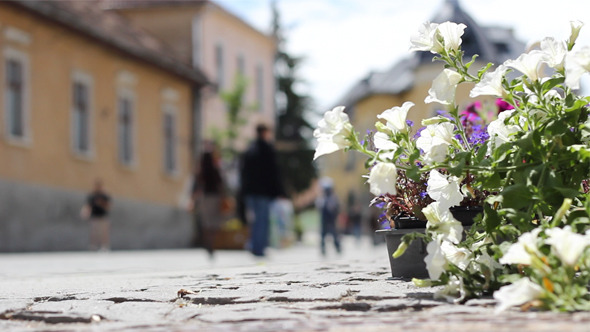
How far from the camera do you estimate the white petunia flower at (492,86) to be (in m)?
4.33

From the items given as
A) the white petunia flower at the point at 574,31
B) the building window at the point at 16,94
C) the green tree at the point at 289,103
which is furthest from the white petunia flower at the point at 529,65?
the green tree at the point at 289,103

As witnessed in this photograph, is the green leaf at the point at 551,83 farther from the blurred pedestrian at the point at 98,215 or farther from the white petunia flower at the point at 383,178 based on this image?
the blurred pedestrian at the point at 98,215

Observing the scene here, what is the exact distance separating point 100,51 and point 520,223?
22.1 meters

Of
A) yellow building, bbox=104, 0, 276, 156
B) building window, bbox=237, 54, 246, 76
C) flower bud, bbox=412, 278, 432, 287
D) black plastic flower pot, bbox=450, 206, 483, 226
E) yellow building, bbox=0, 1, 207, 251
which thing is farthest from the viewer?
building window, bbox=237, 54, 246, 76

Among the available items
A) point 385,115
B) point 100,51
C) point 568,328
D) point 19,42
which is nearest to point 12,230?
point 19,42

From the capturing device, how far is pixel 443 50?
4496mm

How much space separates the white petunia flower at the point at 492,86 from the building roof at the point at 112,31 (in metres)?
17.6

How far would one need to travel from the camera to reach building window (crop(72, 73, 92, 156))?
23781 mm

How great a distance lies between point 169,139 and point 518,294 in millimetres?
26854

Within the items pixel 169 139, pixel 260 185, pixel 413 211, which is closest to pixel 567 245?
pixel 413 211

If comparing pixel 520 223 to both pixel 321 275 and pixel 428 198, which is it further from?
pixel 321 275

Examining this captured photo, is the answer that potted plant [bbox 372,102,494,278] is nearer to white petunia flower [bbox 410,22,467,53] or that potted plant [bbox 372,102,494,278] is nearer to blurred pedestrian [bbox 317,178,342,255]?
white petunia flower [bbox 410,22,467,53]

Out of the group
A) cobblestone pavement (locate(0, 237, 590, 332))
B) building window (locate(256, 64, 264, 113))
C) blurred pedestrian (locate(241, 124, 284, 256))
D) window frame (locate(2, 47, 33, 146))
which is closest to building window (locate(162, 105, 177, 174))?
window frame (locate(2, 47, 33, 146))

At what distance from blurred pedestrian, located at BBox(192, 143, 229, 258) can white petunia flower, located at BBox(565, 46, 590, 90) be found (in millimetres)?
10913
